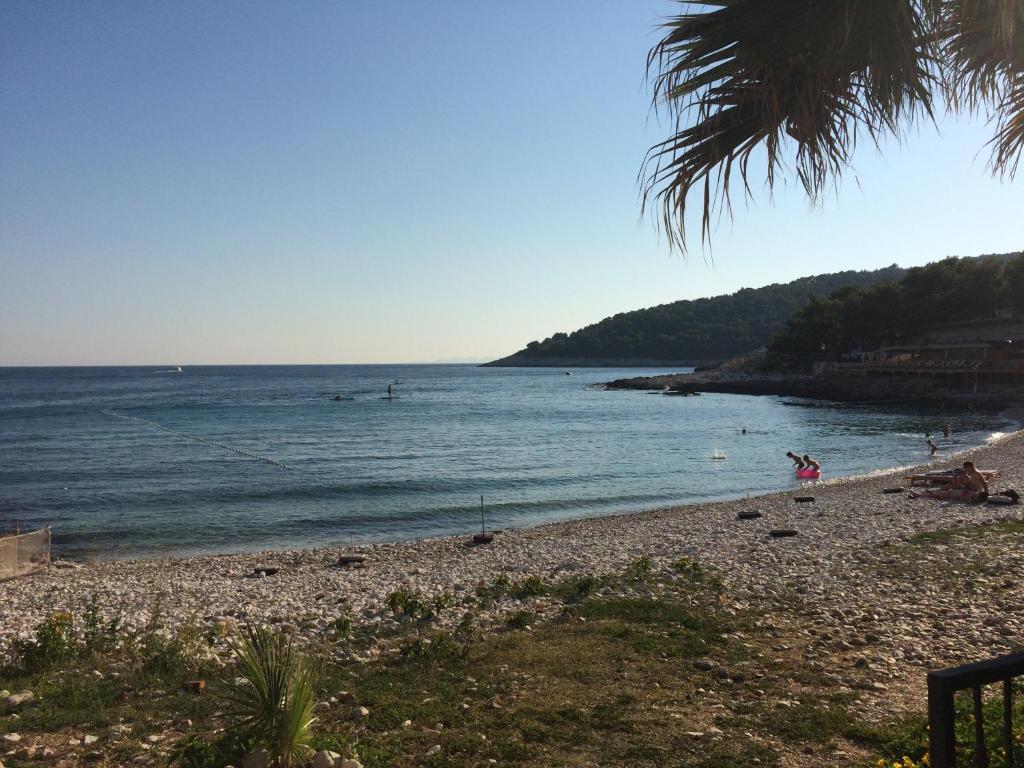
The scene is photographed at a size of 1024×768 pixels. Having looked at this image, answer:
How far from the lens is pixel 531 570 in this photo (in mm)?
13688

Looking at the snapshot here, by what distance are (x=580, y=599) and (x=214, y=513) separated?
20117 mm

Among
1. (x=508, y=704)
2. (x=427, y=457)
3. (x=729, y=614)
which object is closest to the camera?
(x=508, y=704)

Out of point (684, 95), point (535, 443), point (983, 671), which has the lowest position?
point (535, 443)

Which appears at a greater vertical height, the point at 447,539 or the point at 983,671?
the point at 983,671

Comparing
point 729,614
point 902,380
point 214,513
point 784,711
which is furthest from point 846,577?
point 902,380

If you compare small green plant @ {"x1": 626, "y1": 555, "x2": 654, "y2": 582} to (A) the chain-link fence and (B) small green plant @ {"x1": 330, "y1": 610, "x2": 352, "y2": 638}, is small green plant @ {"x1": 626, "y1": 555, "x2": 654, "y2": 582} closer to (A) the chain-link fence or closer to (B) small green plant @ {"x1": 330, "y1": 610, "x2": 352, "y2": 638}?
(B) small green plant @ {"x1": 330, "y1": 610, "x2": 352, "y2": 638}

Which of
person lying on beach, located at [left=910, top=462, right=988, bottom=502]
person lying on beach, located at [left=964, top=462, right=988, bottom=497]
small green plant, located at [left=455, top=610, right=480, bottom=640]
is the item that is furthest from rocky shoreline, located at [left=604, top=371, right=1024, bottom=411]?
small green plant, located at [left=455, top=610, right=480, bottom=640]

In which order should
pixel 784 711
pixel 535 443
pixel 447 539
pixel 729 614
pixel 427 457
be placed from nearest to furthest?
pixel 784 711, pixel 729 614, pixel 447 539, pixel 427 457, pixel 535 443

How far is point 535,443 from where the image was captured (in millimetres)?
49969

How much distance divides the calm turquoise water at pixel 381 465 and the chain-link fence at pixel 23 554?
3939mm

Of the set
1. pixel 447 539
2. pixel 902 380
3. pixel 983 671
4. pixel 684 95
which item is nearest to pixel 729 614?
pixel 983 671

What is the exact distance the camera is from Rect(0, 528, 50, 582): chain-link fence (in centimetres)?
1642

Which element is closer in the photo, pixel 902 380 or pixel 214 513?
pixel 214 513

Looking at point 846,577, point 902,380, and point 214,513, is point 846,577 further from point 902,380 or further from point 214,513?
point 902,380
